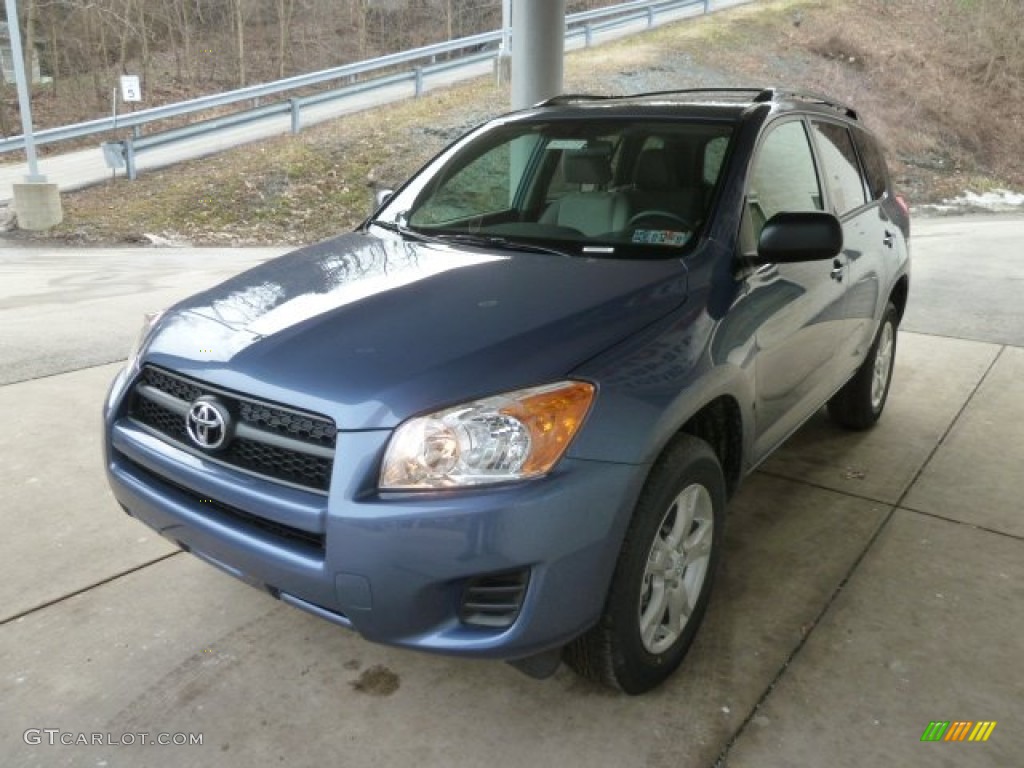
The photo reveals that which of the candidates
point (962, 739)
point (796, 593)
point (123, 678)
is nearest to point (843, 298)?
point (796, 593)

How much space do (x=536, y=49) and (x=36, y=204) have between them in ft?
28.9

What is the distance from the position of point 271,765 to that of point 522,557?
917 mm

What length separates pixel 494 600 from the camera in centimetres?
215

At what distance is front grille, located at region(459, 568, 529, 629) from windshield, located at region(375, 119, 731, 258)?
4.22 feet

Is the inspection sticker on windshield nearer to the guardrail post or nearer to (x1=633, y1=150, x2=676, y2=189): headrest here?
(x1=633, y1=150, x2=676, y2=189): headrest

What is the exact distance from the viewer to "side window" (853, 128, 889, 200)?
14.6ft

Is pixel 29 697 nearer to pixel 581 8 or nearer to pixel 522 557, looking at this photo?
pixel 522 557

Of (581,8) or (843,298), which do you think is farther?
(581,8)

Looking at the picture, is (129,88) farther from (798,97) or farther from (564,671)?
(564,671)

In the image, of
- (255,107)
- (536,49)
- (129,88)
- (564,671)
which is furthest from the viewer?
(255,107)

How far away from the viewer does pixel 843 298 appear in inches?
147

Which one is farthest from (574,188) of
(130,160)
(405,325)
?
(130,160)

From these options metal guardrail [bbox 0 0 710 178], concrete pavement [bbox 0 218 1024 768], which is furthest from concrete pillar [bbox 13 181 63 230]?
concrete pavement [bbox 0 218 1024 768]

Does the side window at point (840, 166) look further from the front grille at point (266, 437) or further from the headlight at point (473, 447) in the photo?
the front grille at point (266, 437)
